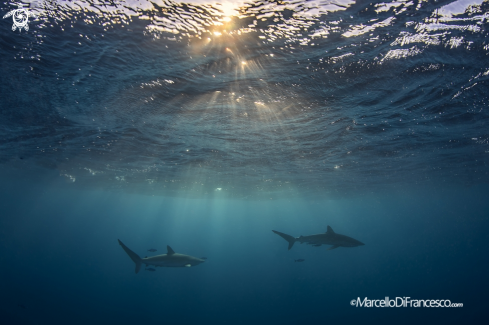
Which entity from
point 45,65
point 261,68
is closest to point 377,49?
point 261,68

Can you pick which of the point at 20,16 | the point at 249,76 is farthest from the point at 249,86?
the point at 20,16

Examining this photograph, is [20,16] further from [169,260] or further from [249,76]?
[169,260]

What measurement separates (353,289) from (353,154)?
40.5 metres

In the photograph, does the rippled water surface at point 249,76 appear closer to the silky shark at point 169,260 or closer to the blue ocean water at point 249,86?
the blue ocean water at point 249,86

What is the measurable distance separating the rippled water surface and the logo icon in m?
0.13

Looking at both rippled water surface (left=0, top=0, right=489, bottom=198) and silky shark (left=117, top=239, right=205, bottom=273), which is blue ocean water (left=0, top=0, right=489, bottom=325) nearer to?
rippled water surface (left=0, top=0, right=489, bottom=198)

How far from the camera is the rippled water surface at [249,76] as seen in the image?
5.68 metres

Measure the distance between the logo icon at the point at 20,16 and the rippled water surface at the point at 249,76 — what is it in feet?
0.44

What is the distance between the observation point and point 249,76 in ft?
26.9

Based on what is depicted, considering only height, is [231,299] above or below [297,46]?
below

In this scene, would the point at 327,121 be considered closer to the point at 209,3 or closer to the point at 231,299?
the point at 209,3

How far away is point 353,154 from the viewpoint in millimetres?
18250

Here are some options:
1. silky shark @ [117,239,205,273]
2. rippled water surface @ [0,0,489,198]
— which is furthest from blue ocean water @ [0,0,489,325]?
silky shark @ [117,239,205,273]

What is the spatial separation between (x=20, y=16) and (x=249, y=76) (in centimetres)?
642
